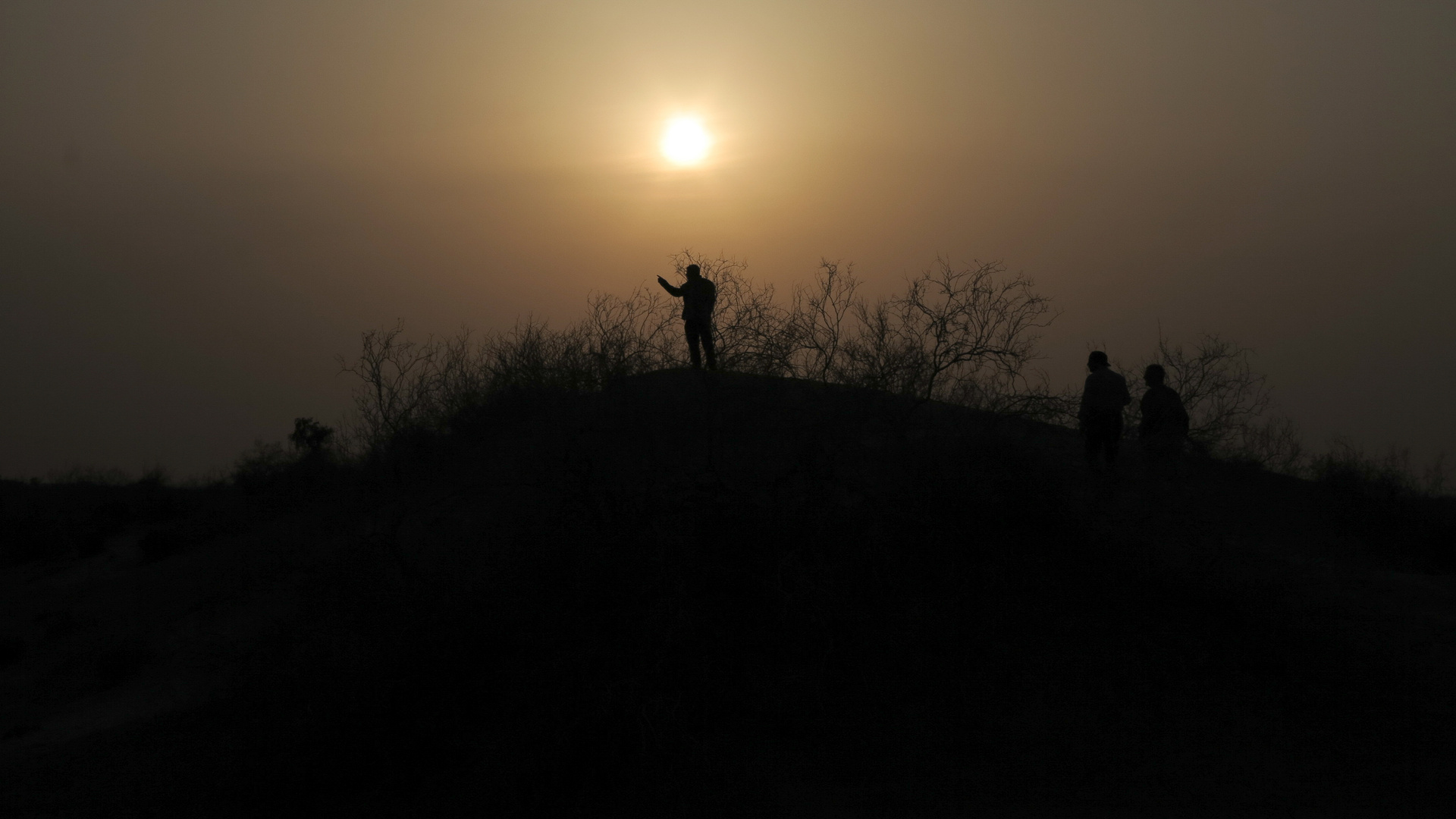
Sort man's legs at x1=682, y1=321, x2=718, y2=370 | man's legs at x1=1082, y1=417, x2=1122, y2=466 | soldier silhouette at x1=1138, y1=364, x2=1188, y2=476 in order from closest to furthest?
soldier silhouette at x1=1138, y1=364, x2=1188, y2=476 < man's legs at x1=1082, y1=417, x2=1122, y2=466 < man's legs at x1=682, y1=321, x2=718, y2=370

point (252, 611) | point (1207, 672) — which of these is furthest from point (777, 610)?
point (252, 611)

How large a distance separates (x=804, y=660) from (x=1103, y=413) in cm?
509

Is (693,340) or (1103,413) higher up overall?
(693,340)

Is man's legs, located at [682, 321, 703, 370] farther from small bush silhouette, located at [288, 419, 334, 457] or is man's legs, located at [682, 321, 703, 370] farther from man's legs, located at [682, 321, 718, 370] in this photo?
small bush silhouette, located at [288, 419, 334, 457]

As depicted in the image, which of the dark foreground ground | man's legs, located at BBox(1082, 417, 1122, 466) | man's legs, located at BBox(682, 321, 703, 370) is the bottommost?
the dark foreground ground

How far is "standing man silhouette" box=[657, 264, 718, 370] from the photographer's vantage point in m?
12.6

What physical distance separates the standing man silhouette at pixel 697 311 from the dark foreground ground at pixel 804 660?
2388 millimetres

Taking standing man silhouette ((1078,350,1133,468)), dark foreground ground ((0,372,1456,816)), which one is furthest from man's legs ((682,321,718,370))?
standing man silhouette ((1078,350,1133,468))

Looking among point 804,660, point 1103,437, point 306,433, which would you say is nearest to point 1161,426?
point 1103,437

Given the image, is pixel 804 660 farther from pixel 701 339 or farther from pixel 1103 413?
pixel 701 339

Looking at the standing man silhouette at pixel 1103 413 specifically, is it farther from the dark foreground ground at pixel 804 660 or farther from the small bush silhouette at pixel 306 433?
the small bush silhouette at pixel 306 433

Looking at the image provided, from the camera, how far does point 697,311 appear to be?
1269 cm

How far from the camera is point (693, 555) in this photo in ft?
25.2

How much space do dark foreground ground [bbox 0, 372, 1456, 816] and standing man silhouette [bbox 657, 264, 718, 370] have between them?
2388 millimetres
